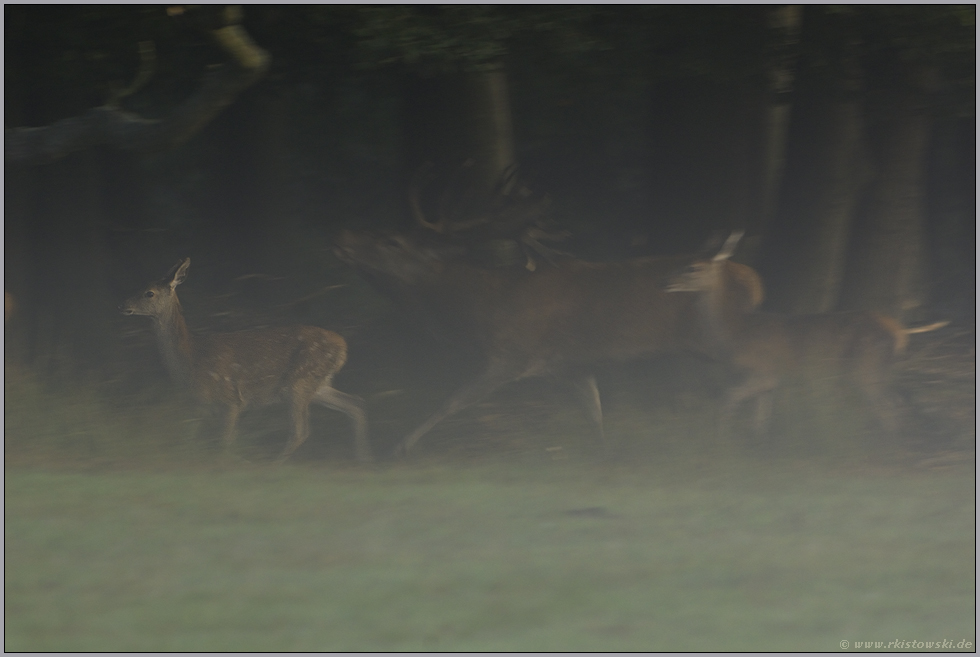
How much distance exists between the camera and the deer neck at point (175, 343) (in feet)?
11.8

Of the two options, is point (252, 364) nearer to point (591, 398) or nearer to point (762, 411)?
point (591, 398)

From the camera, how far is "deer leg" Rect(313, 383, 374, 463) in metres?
3.59

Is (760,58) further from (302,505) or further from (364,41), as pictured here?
(302,505)

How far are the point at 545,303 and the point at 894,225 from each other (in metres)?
1.18

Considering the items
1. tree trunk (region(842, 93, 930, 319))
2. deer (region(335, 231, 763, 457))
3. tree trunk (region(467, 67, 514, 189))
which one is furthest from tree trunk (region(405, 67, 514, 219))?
tree trunk (region(842, 93, 930, 319))

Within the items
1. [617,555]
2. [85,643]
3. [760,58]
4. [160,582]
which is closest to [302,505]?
[160,582]

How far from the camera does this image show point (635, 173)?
3629 millimetres

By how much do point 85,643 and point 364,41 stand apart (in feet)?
6.48

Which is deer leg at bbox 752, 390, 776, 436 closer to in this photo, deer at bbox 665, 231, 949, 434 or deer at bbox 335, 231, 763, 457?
deer at bbox 665, 231, 949, 434

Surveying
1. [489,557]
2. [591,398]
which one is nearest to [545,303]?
[591,398]

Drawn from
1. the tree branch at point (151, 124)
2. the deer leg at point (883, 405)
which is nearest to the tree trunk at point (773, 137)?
the deer leg at point (883, 405)

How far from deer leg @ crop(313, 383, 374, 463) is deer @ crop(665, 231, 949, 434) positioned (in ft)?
3.53

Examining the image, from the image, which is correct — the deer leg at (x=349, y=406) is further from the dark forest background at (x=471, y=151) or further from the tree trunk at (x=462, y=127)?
the tree trunk at (x=462, y=127)

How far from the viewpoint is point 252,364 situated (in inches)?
142
